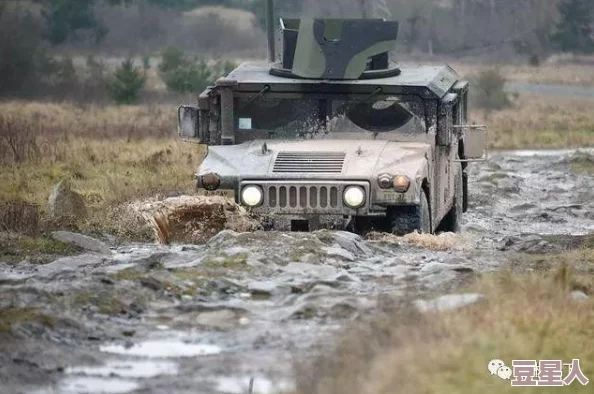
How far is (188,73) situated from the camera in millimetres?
40906

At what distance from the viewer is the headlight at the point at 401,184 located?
461 inches

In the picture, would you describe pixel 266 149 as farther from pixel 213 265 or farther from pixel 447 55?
pixel 447 55

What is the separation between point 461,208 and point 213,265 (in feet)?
21.2

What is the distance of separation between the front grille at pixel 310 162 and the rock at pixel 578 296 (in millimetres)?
3000

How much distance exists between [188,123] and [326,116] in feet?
4.21

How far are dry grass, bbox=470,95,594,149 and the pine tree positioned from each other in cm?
666

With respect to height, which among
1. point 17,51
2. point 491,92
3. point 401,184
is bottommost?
point 491,92

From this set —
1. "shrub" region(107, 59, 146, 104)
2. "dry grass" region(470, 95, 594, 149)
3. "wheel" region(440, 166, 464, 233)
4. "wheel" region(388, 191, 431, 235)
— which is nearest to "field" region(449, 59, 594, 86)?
"dry grass" region(470, 95, 594, 149)

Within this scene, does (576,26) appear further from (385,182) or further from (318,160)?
(385,182)

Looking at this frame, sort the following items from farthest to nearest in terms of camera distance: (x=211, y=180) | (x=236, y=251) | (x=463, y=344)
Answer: (x=211, y=180)
(x=236, y=251)
(x=463, y=344)

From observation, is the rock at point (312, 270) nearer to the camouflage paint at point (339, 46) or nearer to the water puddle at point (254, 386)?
the water puddle at point (254, 386)

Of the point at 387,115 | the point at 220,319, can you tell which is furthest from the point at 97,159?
the point at 220,319

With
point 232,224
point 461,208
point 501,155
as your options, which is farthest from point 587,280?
point 501,155

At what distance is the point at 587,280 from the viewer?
9961 millimetres
